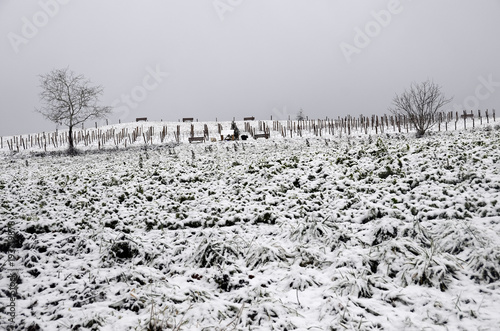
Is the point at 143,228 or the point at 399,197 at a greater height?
the point at 399,197

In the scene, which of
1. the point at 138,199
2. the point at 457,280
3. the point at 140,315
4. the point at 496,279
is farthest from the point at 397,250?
the point at 138,199

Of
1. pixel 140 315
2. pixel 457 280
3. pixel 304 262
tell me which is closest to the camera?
pixel 140 315

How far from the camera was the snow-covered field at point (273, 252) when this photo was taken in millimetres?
3082

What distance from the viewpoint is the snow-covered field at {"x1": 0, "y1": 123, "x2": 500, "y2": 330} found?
10.1ft

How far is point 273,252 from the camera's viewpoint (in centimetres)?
444

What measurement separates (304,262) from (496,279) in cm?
240

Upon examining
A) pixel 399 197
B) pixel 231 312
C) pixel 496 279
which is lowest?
pixel 231 312

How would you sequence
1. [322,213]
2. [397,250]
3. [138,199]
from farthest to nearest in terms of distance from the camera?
1. [138,199]
2. [322,213]
3. [397,250]

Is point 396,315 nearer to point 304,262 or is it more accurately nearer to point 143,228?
point 304,262

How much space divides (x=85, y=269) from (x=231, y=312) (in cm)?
252

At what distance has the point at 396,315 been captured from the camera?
2.98m

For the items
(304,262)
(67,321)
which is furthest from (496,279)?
(67,321)

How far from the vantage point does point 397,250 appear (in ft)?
13.1

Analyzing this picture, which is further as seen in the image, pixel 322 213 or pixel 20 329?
pixel 322 213
